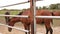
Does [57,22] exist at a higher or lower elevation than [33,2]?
lower

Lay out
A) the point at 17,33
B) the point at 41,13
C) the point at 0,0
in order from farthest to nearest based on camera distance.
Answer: the point at 17,33, the point at 41,13, the point at 0,0

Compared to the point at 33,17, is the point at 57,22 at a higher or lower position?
lower

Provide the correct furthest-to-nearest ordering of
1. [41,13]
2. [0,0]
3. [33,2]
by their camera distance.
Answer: [41,13]
[0,0]
[33,2]

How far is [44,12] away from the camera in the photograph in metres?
4.89

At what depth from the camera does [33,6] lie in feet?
4.22

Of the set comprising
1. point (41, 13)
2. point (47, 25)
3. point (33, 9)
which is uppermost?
point (33, 9)

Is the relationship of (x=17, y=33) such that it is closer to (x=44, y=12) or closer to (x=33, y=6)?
(x=44, y=12)

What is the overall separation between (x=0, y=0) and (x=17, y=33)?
3411mm

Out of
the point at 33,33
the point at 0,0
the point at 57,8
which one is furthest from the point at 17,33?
the point at 33,33

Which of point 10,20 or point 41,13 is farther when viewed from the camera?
point 41,13

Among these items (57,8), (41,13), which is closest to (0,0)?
(41,13)

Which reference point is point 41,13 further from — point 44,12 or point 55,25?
point 55,25

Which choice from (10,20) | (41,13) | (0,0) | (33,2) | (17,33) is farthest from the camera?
(17,33)

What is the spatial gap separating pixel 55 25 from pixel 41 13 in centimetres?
270
